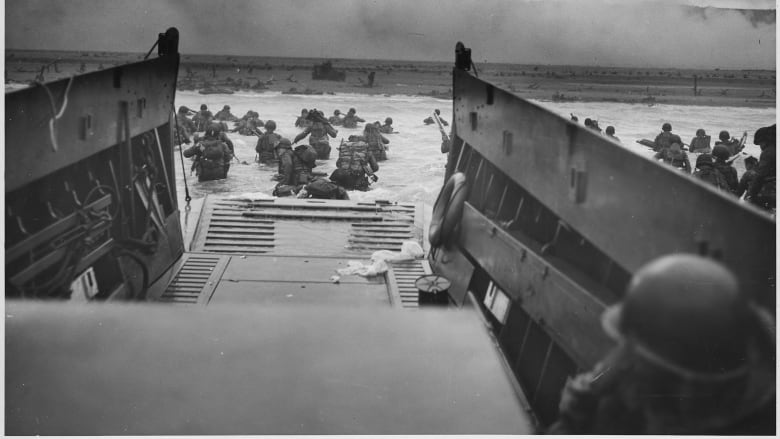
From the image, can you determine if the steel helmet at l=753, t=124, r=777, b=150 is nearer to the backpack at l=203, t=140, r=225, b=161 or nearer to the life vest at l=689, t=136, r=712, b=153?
the life vest at l=689, t=136, r=712, b=153

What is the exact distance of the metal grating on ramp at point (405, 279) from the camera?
417 cm

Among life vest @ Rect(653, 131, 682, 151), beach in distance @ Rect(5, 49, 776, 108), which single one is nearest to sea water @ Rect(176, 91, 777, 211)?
life vest @ Rect(653, 131, 682, 151)

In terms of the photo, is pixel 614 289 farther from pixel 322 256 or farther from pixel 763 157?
pixel 763 157

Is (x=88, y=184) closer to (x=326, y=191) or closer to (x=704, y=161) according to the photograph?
(x=326, y=191)

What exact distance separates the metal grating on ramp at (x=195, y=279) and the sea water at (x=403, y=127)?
2.36ft

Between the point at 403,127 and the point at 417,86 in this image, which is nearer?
the point at 403,127

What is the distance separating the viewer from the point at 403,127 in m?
16.5

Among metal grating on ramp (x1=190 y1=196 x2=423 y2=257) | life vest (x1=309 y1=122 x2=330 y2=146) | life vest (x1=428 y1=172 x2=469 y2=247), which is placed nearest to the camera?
life vest (x1=428 y1=172 x2=469 y2=247)

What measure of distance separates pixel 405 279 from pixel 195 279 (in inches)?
57.5

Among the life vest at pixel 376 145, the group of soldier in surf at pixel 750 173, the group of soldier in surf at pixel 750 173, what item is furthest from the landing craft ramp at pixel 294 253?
the life vest at pixel 376 145

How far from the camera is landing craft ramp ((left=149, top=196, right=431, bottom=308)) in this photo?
425cm

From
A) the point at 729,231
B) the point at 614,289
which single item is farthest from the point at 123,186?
the point at 729,231

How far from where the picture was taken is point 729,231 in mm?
1619

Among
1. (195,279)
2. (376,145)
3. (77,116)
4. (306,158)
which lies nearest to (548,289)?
(77,116)
